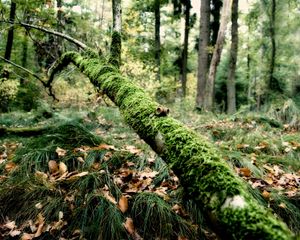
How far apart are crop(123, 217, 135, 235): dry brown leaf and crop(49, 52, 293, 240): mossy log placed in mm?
1135

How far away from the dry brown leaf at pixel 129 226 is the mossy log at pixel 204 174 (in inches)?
44.7

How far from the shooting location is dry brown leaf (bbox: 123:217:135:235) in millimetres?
3114

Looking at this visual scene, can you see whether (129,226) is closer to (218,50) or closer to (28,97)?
(218,50)

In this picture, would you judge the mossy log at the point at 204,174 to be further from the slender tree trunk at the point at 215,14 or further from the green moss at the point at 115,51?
the slender tree trunk at the point at 215,14

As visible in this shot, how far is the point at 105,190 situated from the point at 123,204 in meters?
0.33

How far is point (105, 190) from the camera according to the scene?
3.61 meters

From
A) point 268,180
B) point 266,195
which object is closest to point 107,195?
point 266,195

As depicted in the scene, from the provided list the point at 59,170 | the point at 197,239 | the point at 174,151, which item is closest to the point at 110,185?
the point at 59,170

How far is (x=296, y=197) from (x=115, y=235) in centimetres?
193

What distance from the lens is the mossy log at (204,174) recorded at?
1.34 m

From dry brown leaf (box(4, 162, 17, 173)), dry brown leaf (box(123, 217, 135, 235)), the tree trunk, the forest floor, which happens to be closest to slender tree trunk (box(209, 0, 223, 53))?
the tree trunk

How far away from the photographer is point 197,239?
10.3ft

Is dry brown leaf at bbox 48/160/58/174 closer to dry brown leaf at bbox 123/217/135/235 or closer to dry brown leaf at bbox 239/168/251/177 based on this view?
dry brown leaf at bbox 123/217/135/235

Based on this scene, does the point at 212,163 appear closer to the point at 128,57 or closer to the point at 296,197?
the point at 296,197
